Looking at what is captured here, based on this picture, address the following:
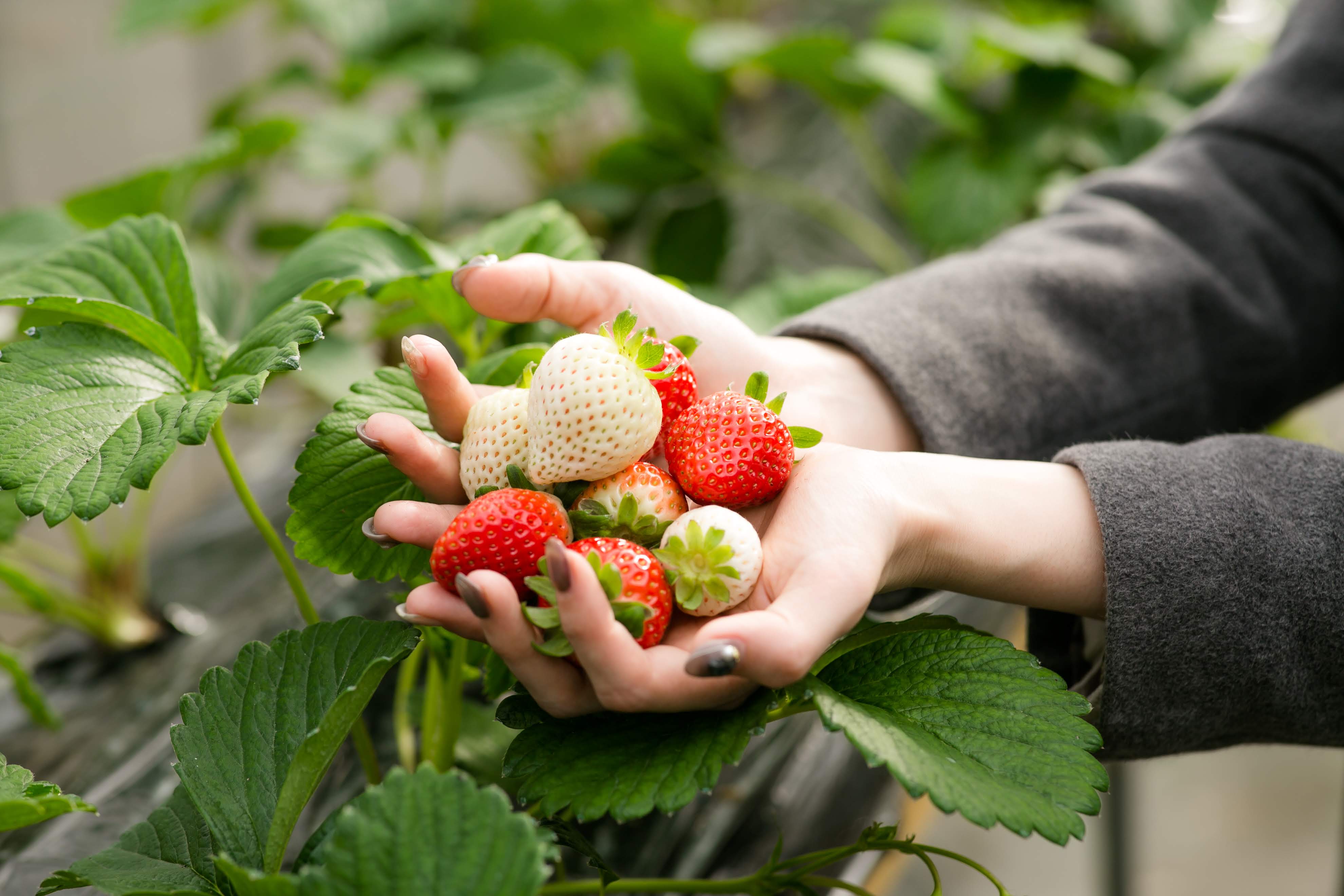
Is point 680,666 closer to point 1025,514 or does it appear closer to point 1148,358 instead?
point 1025,514

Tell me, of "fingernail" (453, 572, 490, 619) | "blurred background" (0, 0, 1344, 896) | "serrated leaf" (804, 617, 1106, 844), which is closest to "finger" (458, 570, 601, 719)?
"fingernail" (453, 572, 490, 619)

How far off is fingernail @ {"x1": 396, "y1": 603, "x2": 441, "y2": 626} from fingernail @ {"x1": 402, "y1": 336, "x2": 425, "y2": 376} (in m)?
0.12

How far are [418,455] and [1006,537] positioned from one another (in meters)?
0.32

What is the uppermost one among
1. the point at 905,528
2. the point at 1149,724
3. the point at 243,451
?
the point at 905,528

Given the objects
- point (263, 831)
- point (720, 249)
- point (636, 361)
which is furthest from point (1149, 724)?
point (720, 249)

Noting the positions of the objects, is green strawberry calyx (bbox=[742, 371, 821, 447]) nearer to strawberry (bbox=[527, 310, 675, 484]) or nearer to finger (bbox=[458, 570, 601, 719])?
strawberry (bbox=[527, 310, 675, 484])

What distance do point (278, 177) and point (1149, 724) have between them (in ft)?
6.66

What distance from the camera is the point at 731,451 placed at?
1.60 feet

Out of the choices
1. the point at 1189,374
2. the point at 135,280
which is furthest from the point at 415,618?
the point at 1189,374

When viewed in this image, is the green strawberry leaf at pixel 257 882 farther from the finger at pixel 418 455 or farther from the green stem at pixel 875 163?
the green stem at pixel 875 163

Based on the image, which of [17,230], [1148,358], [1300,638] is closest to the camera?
[1300,638]

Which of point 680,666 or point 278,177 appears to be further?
point 278,177

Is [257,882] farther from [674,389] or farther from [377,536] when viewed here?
[674,389]

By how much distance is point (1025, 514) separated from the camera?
537mm
